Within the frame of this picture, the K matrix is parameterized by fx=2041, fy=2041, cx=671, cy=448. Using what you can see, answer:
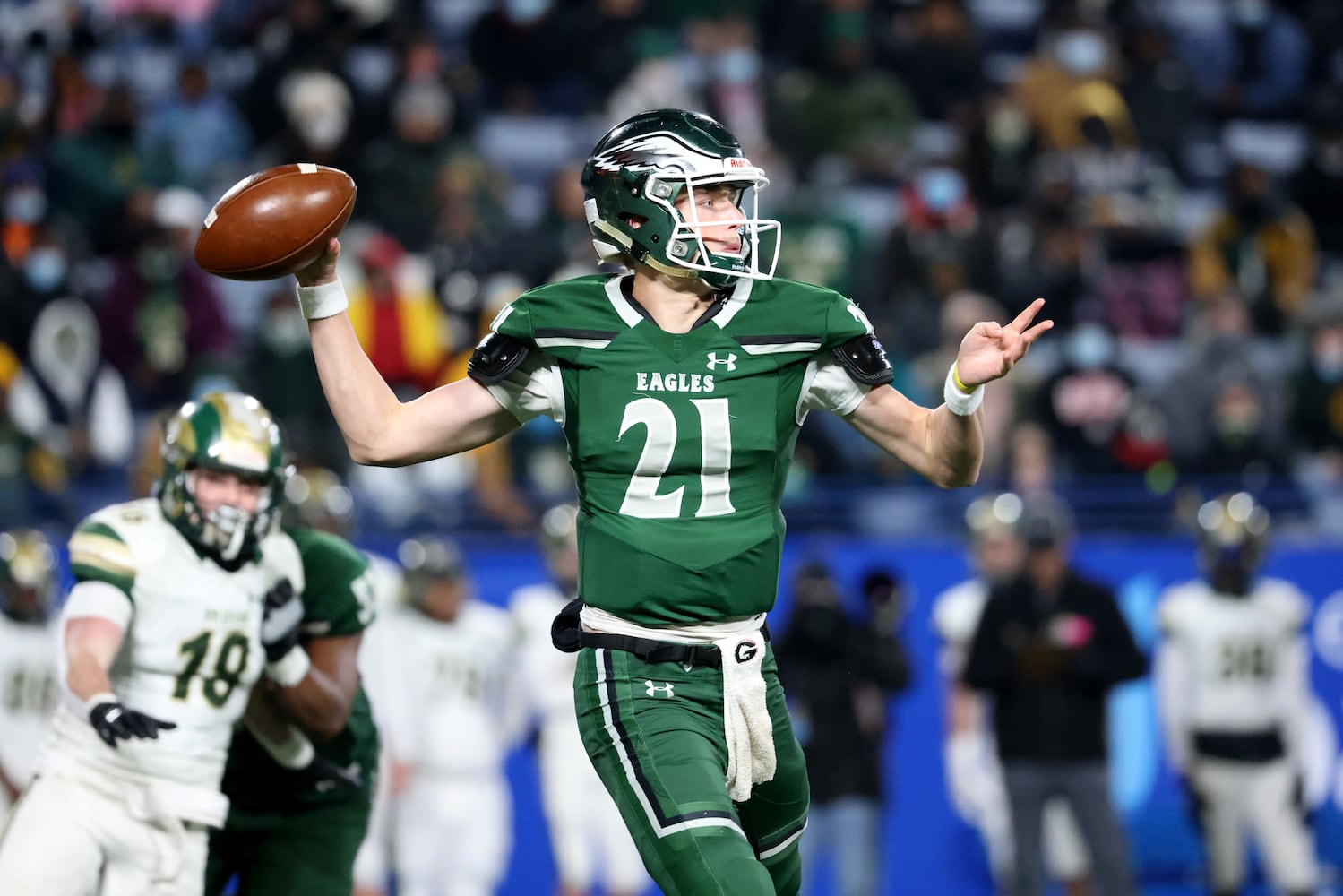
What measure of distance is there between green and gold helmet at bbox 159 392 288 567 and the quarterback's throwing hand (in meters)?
2.19

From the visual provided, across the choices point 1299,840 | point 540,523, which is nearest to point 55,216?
point 540,523

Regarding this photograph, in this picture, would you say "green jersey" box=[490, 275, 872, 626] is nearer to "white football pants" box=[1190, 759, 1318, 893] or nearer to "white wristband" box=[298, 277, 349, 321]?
"white wristband" box=[298, 277, 349, 321]

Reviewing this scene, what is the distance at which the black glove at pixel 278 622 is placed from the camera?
570 centimetres

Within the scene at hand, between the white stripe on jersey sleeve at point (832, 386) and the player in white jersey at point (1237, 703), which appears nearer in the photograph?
the white stripe on jersey sleeve at point (832, 386)

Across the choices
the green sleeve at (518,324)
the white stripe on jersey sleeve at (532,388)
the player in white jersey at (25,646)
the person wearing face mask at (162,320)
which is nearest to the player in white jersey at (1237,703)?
the person wearing face mask at (162,320)

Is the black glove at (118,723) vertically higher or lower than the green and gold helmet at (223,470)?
lower

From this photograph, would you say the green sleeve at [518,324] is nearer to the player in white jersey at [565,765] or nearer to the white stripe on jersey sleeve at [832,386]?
the white stripe on jersey sleeve at [832,386]

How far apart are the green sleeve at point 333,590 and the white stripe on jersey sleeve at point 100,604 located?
2.04 feet

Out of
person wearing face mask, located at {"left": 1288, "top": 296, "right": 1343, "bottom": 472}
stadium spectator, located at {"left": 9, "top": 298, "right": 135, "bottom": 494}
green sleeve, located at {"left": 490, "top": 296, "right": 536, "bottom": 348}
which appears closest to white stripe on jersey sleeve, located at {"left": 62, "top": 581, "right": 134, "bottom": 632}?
green sleeve, located at {"left": 490, "top": 296, "right": 536, "bottom": 348}

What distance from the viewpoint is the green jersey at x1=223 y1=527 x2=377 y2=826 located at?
233 inches

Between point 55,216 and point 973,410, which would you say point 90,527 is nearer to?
point 973,410

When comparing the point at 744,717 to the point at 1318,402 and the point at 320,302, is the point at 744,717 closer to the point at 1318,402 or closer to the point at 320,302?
the point at 320,302

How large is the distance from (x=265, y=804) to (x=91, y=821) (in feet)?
2.32

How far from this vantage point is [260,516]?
5.58 meters
